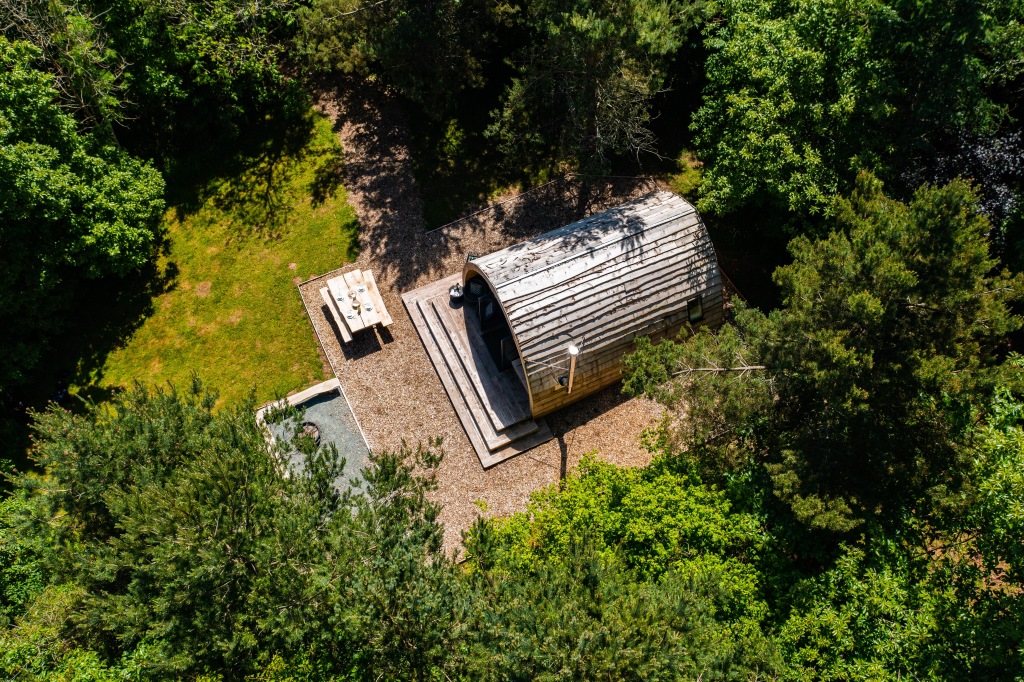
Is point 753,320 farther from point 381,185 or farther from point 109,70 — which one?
point 109,70

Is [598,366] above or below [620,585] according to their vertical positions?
above

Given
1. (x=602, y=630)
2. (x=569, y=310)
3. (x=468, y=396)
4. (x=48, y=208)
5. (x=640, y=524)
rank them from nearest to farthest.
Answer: (x=602, y=630), (x=640, y=524), (x=48, y=208), (x=569, y=310), (x=468, y=396)

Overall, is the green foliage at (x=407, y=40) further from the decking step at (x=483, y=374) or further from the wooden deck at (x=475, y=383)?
the decking step at (x=483, y=374)

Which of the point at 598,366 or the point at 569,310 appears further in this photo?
the point at 598,366

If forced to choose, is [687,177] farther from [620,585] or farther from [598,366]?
[620,585]

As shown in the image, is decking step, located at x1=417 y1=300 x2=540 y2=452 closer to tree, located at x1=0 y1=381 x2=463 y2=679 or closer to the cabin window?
tree, located at x1=0 y1=381 x2=463 y2=679

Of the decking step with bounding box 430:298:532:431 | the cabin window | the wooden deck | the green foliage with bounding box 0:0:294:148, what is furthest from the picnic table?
the cabin window

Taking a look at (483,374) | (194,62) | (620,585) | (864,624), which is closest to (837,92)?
(483,374)
